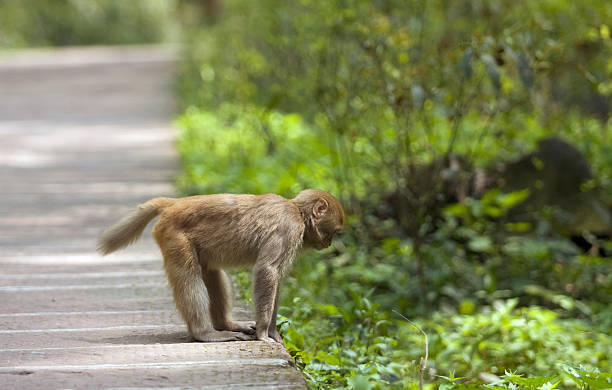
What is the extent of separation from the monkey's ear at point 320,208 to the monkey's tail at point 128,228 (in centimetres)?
82

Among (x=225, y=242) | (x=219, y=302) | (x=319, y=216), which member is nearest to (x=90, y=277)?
(x=219, y=302)

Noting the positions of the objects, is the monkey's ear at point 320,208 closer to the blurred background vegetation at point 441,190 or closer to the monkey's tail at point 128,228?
the blurred background vegetation at point 441,190

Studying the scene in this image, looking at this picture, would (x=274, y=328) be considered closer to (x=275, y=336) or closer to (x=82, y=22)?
(x=275, y=336)

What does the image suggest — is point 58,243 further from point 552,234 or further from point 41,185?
point 552,234

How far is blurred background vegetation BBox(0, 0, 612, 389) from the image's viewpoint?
18.7 feet

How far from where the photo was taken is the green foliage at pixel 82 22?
3597cm

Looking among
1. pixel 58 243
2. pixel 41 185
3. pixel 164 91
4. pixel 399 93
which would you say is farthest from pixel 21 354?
pixel 164 91

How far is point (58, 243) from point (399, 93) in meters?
3.34

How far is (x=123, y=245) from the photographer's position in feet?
14.6

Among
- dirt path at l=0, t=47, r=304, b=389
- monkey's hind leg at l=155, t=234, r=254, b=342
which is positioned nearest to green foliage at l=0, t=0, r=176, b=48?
dirt path at l=0, t=47, r=304, b=389

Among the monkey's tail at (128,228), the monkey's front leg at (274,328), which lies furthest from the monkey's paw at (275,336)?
the monkey's tail at (128,228)

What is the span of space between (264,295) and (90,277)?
2145 millimetres

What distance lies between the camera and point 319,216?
173 inches

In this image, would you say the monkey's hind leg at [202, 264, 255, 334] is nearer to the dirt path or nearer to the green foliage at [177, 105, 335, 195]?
the dirt path
